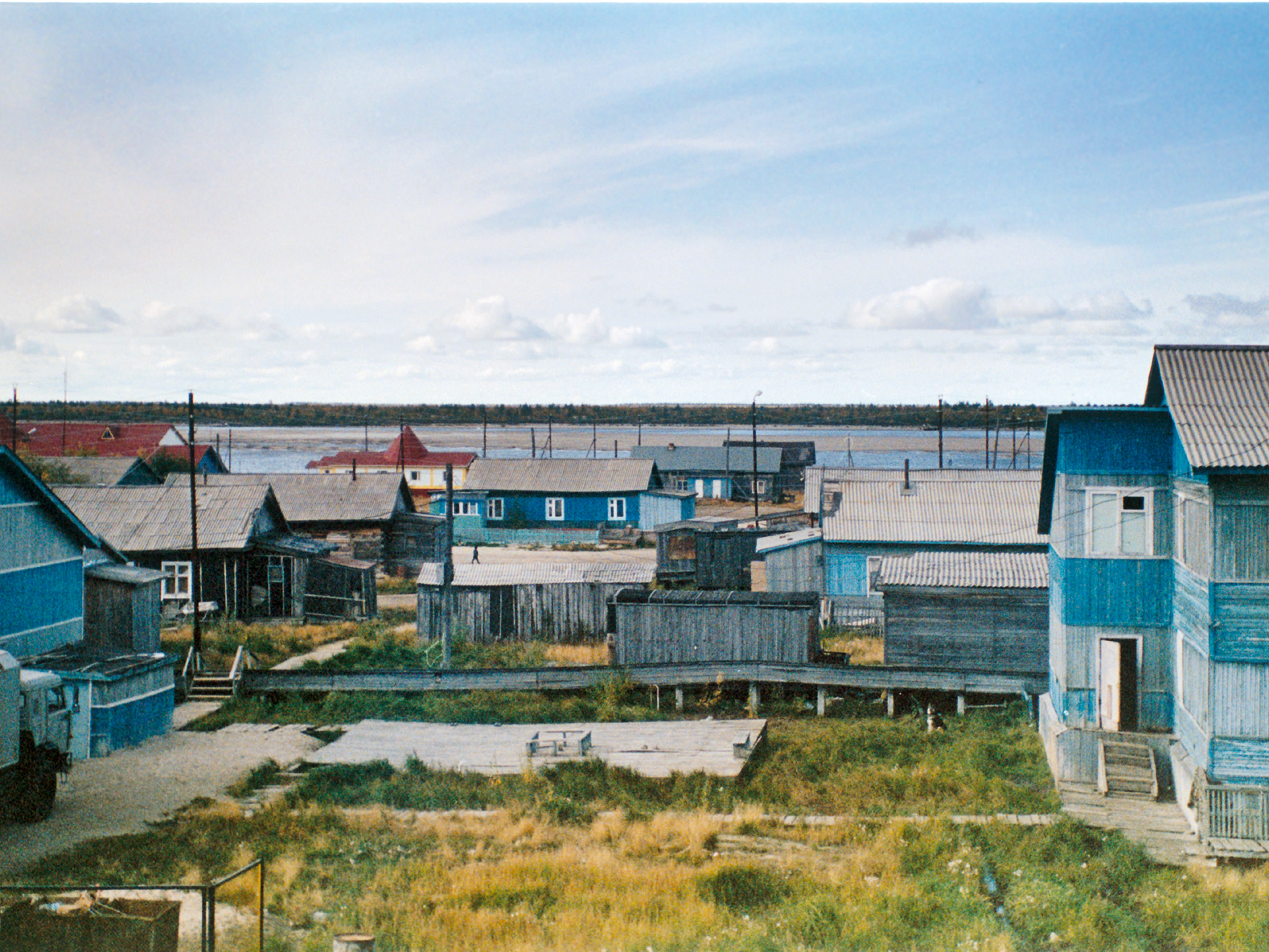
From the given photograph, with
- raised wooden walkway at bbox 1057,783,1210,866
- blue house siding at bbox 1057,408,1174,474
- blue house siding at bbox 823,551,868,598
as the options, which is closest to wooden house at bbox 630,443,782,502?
blue house siding at bbox 823,551,868,598

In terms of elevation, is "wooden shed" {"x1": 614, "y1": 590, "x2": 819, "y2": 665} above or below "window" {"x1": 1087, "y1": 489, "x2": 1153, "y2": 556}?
below

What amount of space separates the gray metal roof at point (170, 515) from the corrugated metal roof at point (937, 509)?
18366 mm

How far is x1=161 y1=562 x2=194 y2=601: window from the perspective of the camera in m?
31.5

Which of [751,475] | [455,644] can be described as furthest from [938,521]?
[751,475]

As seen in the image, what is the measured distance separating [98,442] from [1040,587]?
63.7 m

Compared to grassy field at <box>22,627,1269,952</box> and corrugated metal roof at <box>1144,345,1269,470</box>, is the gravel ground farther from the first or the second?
corrugated metal roof at <box>1144,345,1269,470</box>

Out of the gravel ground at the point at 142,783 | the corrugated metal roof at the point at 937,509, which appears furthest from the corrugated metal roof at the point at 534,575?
the gravel ground at the point at 142,783

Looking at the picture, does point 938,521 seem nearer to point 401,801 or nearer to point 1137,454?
point 1137,454

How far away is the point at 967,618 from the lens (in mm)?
23688

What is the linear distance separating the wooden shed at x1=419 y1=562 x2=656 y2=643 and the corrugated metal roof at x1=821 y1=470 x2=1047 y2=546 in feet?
26.2

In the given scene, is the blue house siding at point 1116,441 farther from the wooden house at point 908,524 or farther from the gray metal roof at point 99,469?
the gray metal roof at point 99,469

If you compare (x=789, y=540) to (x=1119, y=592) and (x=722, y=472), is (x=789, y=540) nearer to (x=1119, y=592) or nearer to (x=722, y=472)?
(x=1119, y=592)

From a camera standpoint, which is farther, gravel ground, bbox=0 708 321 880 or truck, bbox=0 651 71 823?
truck, bbox=0 651 71 823

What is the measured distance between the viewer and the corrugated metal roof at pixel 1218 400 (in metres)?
13.8
